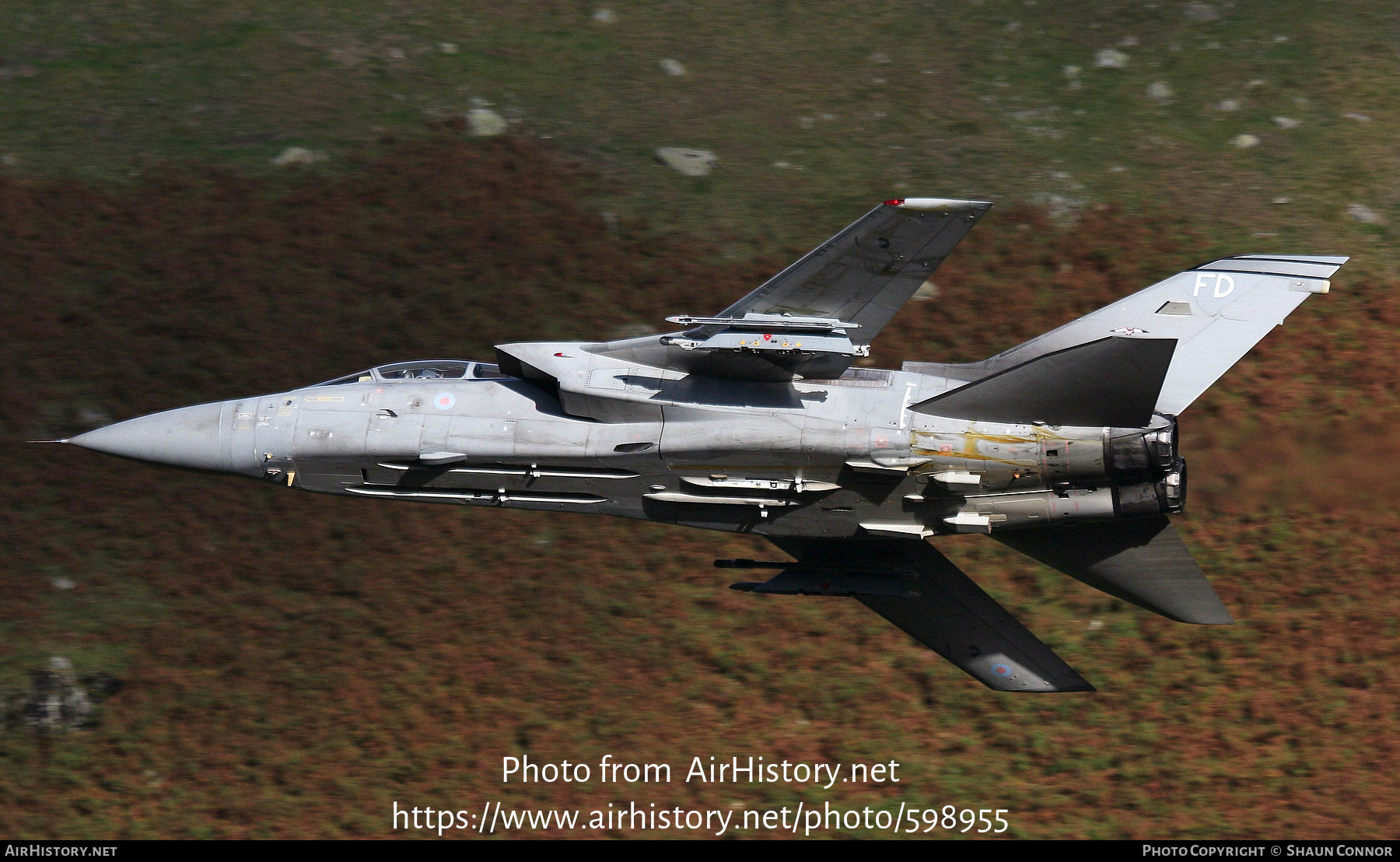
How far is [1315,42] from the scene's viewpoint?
31.4m

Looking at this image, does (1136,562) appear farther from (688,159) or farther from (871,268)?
(688,159)

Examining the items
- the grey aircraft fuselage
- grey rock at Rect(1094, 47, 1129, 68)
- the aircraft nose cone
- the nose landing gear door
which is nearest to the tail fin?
the grey aircraft fuselage

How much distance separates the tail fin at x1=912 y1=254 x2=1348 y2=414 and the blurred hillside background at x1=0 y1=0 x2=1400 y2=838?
8.80 feet

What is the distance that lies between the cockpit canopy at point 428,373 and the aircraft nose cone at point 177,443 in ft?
4.80

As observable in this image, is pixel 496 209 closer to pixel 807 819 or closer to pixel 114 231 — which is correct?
pixel 114 231

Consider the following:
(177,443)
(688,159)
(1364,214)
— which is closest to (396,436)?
(177,443)

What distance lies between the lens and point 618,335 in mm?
25656

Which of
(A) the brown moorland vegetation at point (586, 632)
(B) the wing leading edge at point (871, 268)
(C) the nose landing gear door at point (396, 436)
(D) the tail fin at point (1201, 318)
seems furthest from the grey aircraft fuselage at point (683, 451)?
(A) the brown moorland vegetation at point (586, 632)

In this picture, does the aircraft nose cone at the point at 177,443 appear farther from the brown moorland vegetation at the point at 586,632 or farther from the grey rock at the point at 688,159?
the grey rock at the point at 688,159

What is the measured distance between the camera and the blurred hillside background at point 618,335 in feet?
71.4

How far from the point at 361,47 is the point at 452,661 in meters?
15.8

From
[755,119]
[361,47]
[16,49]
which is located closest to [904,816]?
[755,119]

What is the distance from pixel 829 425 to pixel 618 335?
9631 mm

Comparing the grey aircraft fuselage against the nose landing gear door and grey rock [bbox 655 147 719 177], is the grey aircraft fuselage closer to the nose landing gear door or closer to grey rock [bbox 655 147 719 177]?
the nose landing gear door
